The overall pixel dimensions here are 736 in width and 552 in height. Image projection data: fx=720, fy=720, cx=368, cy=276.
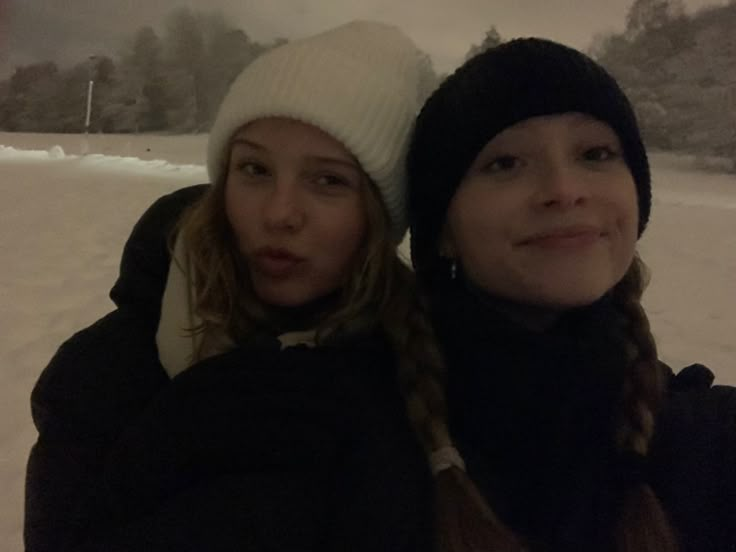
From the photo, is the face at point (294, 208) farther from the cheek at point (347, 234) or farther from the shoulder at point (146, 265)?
the shoulder at point (146, 265)

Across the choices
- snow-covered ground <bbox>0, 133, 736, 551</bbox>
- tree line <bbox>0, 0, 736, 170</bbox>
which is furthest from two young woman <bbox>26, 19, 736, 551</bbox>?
tree line <bbox>0, 0, 736, 170</bbox>

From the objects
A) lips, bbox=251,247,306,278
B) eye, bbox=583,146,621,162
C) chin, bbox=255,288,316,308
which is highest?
eye, bbox=583,146,621,162

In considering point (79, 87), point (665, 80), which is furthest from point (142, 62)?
point (665, 80)

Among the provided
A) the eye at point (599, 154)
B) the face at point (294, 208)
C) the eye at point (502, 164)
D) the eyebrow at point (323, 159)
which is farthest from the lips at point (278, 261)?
the eye at point (599, 154)

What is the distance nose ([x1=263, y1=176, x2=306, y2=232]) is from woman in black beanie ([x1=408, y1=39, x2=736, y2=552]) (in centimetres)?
14

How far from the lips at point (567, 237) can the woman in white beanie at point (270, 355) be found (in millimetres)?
158

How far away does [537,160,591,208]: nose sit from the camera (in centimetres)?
71

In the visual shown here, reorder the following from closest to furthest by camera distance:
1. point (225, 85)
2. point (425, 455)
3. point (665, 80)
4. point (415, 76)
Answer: point (425, 455), point (415, 76), point (665, 80), point (225, 85)

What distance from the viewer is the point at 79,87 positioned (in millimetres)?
5469

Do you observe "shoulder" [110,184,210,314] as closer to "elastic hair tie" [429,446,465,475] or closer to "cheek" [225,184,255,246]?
"cheek" [225,184,255,246]

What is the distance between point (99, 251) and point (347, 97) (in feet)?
8.20

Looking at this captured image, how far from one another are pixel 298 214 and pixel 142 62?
16.5ft

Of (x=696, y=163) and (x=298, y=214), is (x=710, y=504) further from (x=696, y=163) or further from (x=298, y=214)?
(x=696, y=163)

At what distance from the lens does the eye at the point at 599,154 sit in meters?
0.77
